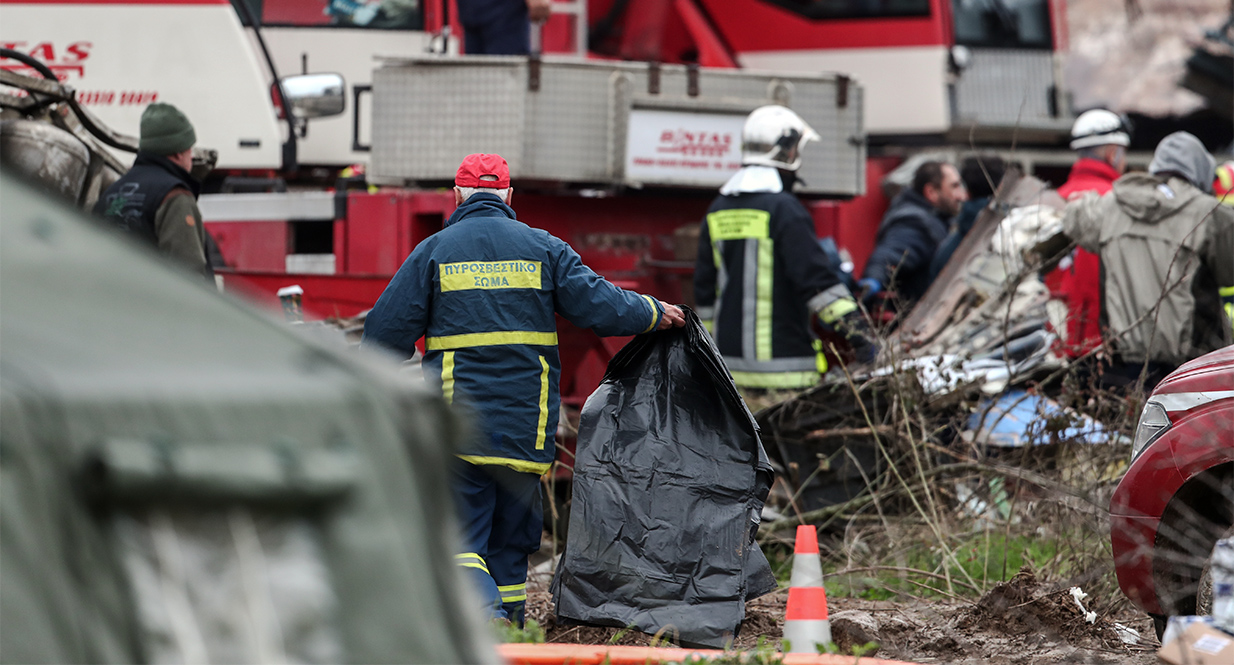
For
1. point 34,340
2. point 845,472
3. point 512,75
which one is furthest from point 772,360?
point 34,340

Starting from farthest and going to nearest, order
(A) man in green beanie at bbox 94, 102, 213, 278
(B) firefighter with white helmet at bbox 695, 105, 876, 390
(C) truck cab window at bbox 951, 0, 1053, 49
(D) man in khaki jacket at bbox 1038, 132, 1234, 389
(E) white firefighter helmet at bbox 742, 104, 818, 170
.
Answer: (C) truck cab window at bbox 951, 0, 1053, 49
(E) white firefighter helmet at bbox 742, 104, 818, 170
(B) firefighter with white helmet at bbox 695, 105, 876, 390
(D) man in khaki jacket at bbox 1038, 132, 1234, 389
(A) man in green beanie at bbox 94, 102, 213, 278

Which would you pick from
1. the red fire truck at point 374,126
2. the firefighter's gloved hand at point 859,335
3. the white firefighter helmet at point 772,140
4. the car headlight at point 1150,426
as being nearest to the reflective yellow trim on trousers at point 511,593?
the red fire truck at point 374,126

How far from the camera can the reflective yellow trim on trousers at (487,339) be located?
Result: 436 cm

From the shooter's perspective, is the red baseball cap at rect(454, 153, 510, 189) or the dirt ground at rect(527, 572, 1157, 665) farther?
the red baseball cap at rect(454, 153, 510, 189)

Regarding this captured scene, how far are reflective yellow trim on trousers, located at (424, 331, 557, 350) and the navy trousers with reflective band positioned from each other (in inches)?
14.4

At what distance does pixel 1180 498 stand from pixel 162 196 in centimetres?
394

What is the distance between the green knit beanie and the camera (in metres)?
5.70

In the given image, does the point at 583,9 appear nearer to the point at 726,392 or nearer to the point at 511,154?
the point at 511,154

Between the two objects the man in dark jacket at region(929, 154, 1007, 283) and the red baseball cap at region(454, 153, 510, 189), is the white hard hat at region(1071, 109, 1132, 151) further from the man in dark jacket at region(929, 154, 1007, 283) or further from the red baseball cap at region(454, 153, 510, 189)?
the red baseball cap at region(454, 153, 510, 189)

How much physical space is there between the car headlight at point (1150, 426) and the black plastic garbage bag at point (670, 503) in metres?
1.09

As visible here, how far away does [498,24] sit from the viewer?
8.08 m

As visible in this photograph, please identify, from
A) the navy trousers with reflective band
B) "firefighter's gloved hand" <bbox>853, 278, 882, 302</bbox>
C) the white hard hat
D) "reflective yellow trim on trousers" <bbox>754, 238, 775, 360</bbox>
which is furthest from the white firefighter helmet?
the navy trousers with reflective band

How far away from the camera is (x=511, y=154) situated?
23.4 ft

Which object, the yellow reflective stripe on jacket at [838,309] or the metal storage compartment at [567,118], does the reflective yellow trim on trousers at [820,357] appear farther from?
the metal storage compartment at [567,118]
